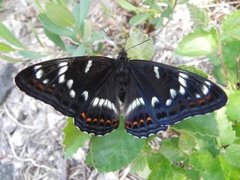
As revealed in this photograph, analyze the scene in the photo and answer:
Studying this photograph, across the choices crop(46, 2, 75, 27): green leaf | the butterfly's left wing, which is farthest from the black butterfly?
crop(46, 2, 75, 27): green leaf

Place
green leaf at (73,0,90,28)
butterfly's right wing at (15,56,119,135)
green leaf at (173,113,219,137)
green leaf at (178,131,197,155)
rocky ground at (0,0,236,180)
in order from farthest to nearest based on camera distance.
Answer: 1. rocky ground at (0,0,236,180)
2. green leaf at (73,0,90,28)
3. green leaf at (178,131,197,155)
4. butterfly's right wing at (15,56,119,135)
5. green leaf at (173,113,219,137)

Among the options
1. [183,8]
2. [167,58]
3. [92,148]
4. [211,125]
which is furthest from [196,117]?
[183,8]

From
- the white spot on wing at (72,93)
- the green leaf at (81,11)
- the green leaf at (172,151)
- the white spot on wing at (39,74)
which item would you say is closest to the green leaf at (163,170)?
the green leaf at (172,151)

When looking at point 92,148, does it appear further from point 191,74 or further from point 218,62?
point 218,62

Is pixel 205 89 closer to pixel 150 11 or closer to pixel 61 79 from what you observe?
pixel 61 79

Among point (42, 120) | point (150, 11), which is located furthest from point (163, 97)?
point (42, 120)

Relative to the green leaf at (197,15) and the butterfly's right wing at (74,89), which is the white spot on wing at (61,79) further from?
the green leaf at (197,15)

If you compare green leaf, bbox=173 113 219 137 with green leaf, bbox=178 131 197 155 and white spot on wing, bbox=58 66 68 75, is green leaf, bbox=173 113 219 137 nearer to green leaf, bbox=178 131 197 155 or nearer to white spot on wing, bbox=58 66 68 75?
green leaf, bbox=178 131 197 155
